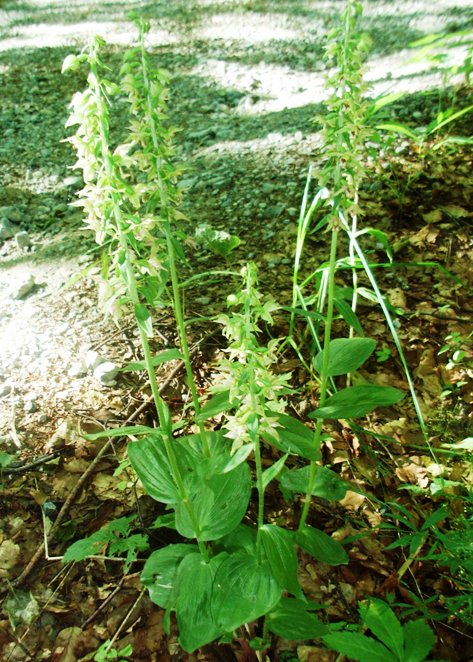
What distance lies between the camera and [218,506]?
2.30 m

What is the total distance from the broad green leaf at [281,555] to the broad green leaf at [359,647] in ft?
0.83

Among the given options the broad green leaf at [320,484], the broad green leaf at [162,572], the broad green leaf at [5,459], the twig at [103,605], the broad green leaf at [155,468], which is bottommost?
the twig at [103,605]

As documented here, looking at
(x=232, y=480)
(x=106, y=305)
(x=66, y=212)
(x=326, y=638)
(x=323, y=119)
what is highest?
(x=323, y=119)

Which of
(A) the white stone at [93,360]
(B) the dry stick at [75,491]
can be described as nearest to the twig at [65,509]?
(B) the dry stick at [75,491]

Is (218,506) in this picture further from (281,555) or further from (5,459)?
(5,459)

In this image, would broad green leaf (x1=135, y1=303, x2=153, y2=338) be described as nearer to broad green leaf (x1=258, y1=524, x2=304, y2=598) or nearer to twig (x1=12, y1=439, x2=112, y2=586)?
broad green leaf (x1=258, y1=524, x2=304, y2=598)

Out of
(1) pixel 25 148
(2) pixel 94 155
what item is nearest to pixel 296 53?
(1) pixel 25 148

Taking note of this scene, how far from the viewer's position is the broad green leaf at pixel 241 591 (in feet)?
6.40

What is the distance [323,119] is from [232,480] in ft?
5.11

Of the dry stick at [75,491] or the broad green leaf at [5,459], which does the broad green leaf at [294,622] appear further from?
the broad green leaf at [5,459]

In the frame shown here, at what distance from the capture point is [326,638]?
1900 mm

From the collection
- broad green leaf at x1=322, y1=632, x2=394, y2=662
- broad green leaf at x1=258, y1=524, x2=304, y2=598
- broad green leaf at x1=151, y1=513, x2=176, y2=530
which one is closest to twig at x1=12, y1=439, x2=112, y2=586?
broad green leaf at x1=151, y1=513, x2=176, y2=530

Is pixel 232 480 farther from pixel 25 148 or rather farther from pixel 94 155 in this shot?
pixel 25 148

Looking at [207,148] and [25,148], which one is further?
[25,148]
